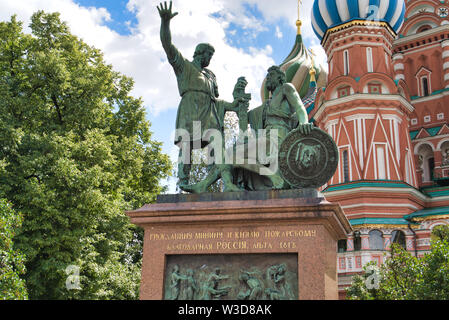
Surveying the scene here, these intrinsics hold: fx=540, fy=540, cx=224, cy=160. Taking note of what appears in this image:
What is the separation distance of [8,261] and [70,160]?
446 cm

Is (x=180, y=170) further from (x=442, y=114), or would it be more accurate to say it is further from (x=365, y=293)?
(x=442, y=114)

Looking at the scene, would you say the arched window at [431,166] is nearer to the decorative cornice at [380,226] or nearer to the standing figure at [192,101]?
the decorative cornice at [380,226]

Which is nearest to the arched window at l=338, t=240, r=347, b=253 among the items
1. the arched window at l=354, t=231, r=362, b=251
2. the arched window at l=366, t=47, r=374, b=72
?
the arched window at l=354, t=231, r=362, b=251

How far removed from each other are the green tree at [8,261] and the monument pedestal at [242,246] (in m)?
4.58

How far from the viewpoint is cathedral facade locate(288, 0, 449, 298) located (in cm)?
2517

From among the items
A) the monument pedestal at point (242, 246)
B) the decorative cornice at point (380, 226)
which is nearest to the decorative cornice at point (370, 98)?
the decorative cornice at point (380, 226)

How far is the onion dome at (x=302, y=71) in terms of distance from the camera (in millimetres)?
40619

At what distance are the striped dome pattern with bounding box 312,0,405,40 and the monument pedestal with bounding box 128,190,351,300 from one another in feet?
78.7

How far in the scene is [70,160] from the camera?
52.8 feet

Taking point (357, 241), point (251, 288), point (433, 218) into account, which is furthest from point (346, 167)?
point (251, 288)

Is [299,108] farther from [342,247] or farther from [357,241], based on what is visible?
[342,247]

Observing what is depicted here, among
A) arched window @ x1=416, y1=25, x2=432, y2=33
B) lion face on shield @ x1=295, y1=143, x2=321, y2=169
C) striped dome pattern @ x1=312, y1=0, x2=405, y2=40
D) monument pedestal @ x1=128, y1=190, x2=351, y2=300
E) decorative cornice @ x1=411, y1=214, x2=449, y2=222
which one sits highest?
arched window @ x1=416, y1=25, x2=432, y2=33

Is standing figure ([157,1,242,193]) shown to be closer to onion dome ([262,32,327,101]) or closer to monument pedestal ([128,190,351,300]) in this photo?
monument pedestal ([128,190,351,300])
